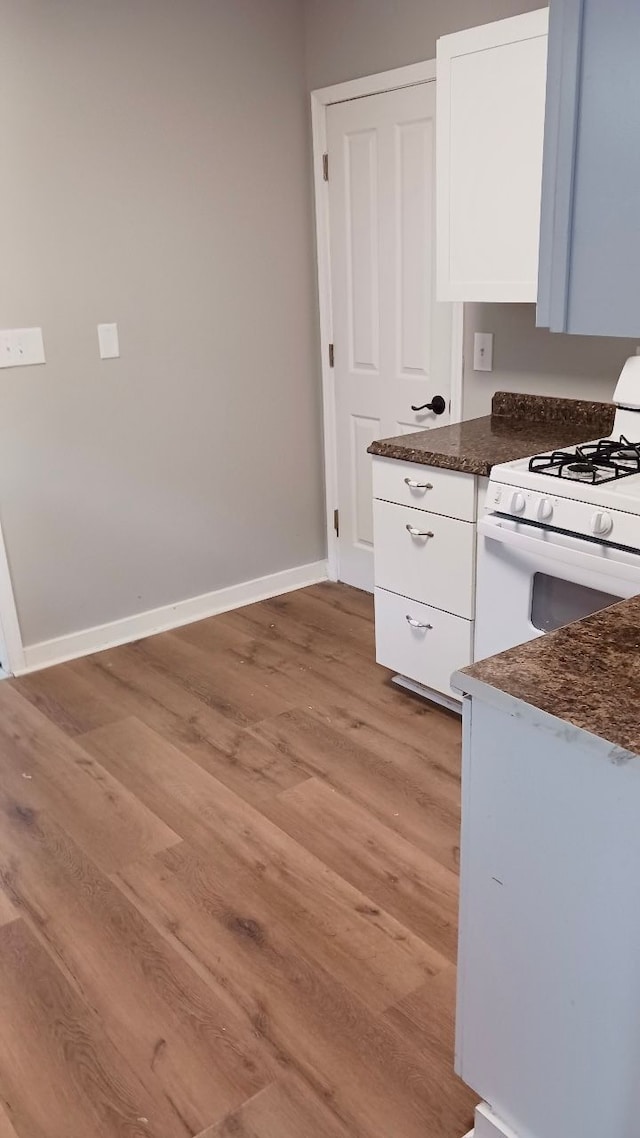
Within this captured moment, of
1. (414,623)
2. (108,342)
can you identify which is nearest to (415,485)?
(414,623)

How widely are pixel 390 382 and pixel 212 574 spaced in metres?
1.12

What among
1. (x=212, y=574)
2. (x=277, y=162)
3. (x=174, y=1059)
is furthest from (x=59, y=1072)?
(x=277, y=162)

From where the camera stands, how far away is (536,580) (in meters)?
2.48

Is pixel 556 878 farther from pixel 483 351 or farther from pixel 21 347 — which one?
pixel 21 347

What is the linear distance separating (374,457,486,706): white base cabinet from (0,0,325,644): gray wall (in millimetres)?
1061

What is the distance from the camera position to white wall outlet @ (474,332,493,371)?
322cm

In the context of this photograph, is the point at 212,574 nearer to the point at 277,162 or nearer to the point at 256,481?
the point at 256,481

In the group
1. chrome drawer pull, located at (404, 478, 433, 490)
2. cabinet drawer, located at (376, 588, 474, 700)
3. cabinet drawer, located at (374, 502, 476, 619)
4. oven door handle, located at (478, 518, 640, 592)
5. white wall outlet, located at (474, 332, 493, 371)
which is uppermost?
white wall outlet, located at (474, 332, 493, 371)

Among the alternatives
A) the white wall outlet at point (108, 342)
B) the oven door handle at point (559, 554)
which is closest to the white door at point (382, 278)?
the white wall outlet at point (108, 342)

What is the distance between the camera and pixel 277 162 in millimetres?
3668

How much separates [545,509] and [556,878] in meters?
1.22

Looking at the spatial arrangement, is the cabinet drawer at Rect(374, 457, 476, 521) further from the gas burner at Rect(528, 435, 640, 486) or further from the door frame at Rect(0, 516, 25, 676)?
the door frame at Rect(0, 516, 25, 676)

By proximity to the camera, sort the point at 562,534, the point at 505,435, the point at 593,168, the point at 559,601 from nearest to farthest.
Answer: the point at 593,168
the point at 562,534
the point at 559,601
the point at 505,435

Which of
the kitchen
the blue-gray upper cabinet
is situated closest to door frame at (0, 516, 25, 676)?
the kitchen
